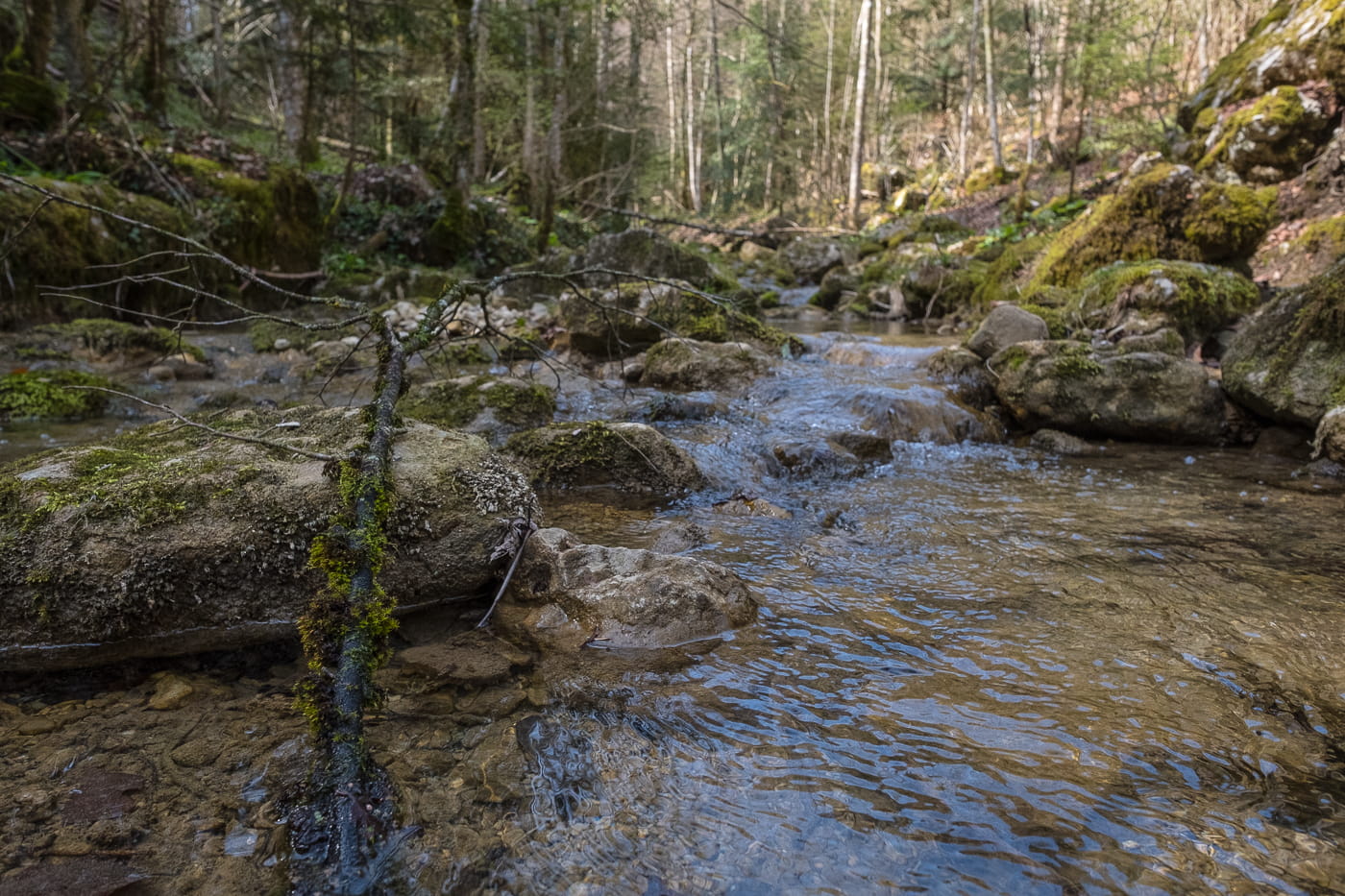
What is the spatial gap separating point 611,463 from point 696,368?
3214 mm

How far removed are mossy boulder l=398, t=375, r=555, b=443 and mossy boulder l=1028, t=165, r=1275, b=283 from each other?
8.34m

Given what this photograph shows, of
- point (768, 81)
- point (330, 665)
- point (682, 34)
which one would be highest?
point (682, 34)

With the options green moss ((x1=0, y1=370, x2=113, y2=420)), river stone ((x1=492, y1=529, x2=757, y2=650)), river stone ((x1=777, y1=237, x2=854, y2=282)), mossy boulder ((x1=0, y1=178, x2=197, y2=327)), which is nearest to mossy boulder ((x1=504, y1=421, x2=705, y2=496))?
river stone ((x1=492, y1=529, x2=757, y2=650))

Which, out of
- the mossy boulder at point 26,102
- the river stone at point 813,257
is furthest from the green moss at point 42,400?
the river stone at point 813,257

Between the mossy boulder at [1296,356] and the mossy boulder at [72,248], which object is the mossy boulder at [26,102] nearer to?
the mossy boulder at [72,248]

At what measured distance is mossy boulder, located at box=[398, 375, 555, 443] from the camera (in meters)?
6.10

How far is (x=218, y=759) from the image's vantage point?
6.77ft

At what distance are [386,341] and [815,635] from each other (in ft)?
7.32

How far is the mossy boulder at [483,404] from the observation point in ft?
20.0

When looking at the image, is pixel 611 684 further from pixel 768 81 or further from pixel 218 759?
pixel 768 81

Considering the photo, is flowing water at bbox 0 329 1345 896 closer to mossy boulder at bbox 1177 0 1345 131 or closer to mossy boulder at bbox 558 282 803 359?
mossy boulder at bbox 558 282 803 359

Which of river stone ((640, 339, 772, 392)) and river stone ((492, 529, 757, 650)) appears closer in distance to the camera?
river stone ((492, 529, 757, 650))

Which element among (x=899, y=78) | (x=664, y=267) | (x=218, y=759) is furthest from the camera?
(x=899, y=78)

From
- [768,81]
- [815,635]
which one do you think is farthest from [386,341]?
[768,81]
